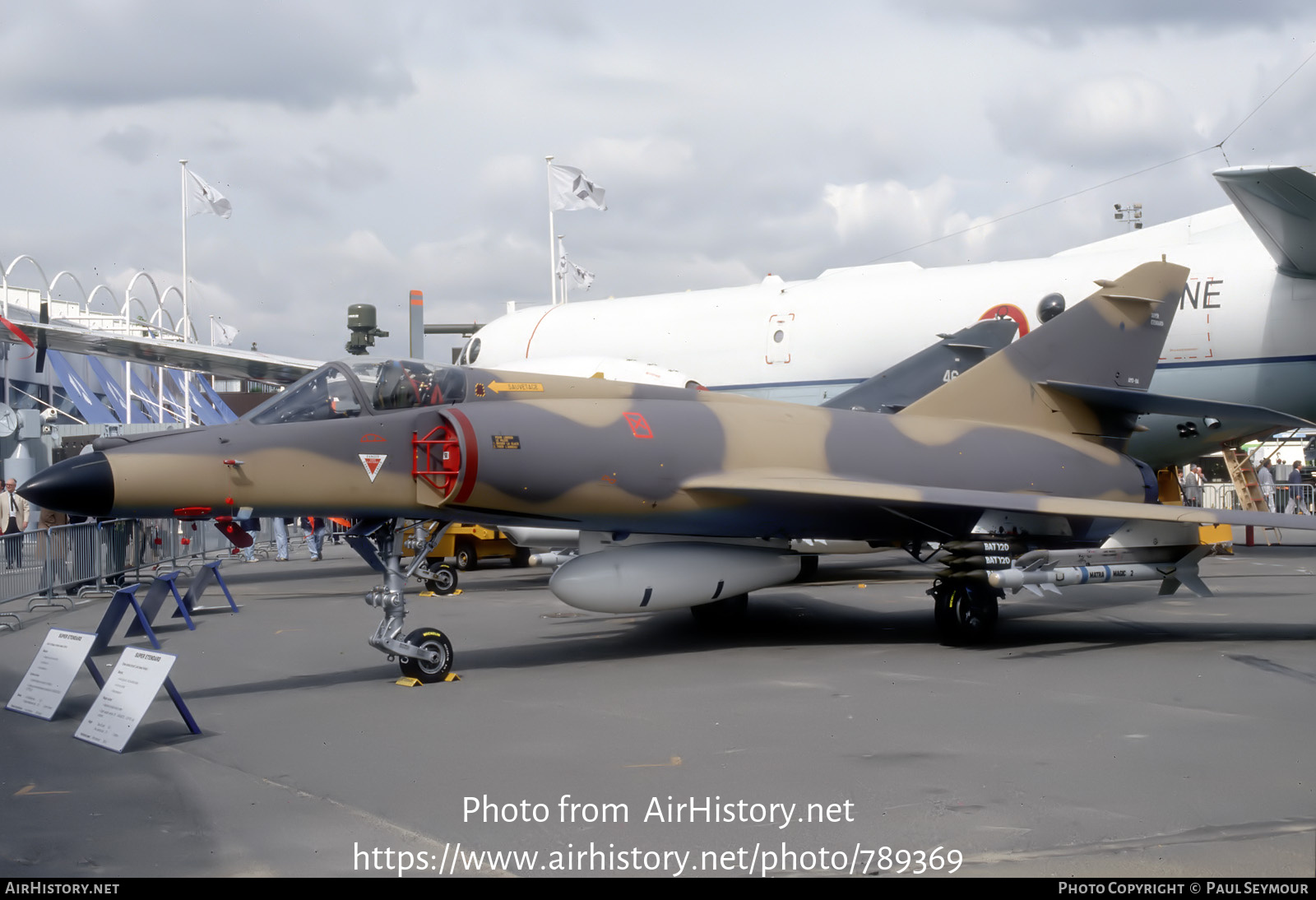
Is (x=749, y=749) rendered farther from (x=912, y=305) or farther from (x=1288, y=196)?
(x=912, y=305)

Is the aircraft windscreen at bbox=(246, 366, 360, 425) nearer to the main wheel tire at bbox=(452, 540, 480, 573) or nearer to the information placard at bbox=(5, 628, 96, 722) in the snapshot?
the information placard at bbox=(5, 628, 96, 722)

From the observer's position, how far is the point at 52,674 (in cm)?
665

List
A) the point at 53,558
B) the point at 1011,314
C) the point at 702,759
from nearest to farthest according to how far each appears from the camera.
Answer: the point at 702,759, the point at 53,558, the point at 1011,314

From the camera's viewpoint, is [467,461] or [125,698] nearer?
[125,698]

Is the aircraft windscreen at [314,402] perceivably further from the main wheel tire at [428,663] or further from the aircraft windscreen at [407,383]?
the main wheel tire at [428,663]

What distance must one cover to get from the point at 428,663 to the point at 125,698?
2231 mm

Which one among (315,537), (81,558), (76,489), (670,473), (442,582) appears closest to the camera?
(76,489)

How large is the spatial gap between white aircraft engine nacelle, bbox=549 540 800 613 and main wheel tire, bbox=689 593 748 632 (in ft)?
3.88

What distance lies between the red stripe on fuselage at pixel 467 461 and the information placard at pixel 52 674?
8.99 ft

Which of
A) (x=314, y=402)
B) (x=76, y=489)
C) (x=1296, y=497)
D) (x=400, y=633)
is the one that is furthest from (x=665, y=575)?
(x=1296, y=497)

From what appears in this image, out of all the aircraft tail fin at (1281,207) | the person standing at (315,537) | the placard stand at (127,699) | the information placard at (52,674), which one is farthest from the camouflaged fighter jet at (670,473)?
the person standing at (315,537)

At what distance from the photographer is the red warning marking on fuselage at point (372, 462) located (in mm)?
8055

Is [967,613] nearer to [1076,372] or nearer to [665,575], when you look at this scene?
[665,575]
